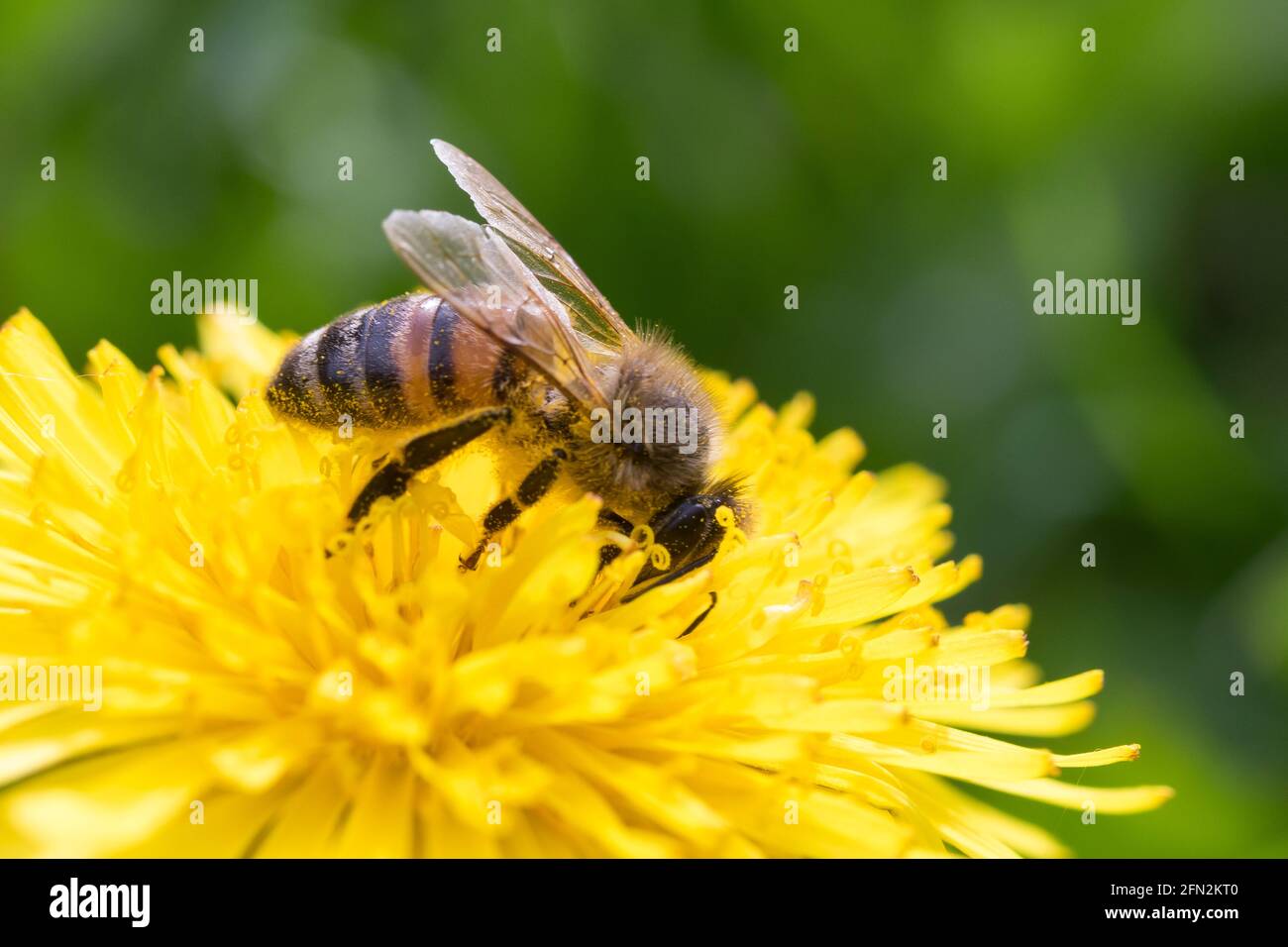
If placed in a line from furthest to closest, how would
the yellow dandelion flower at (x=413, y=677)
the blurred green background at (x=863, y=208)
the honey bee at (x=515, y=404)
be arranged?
the blurred green background at (x=863, y=208), the honey bee at (x=515, y=404), the yellow dandelion flower at (x=413, y=677)

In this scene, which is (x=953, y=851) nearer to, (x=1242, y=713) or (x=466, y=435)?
(x=466, y=435)

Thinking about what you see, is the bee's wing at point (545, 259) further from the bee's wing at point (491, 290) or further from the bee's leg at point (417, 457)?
the bee's leg at point (417, 457)

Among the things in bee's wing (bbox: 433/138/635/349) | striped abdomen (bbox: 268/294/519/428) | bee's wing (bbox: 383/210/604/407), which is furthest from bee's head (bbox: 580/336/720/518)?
bee's wing (bbox: 433/138/635/349)

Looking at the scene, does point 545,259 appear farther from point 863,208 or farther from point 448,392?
point 863,208

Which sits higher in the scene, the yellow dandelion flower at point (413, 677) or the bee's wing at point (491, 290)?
the bee's wing at point (491, 290)

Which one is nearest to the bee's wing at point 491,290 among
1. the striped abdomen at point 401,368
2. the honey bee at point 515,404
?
the honey bee at point 515,404

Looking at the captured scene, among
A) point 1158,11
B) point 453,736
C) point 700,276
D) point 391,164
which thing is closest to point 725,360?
point 700,276
